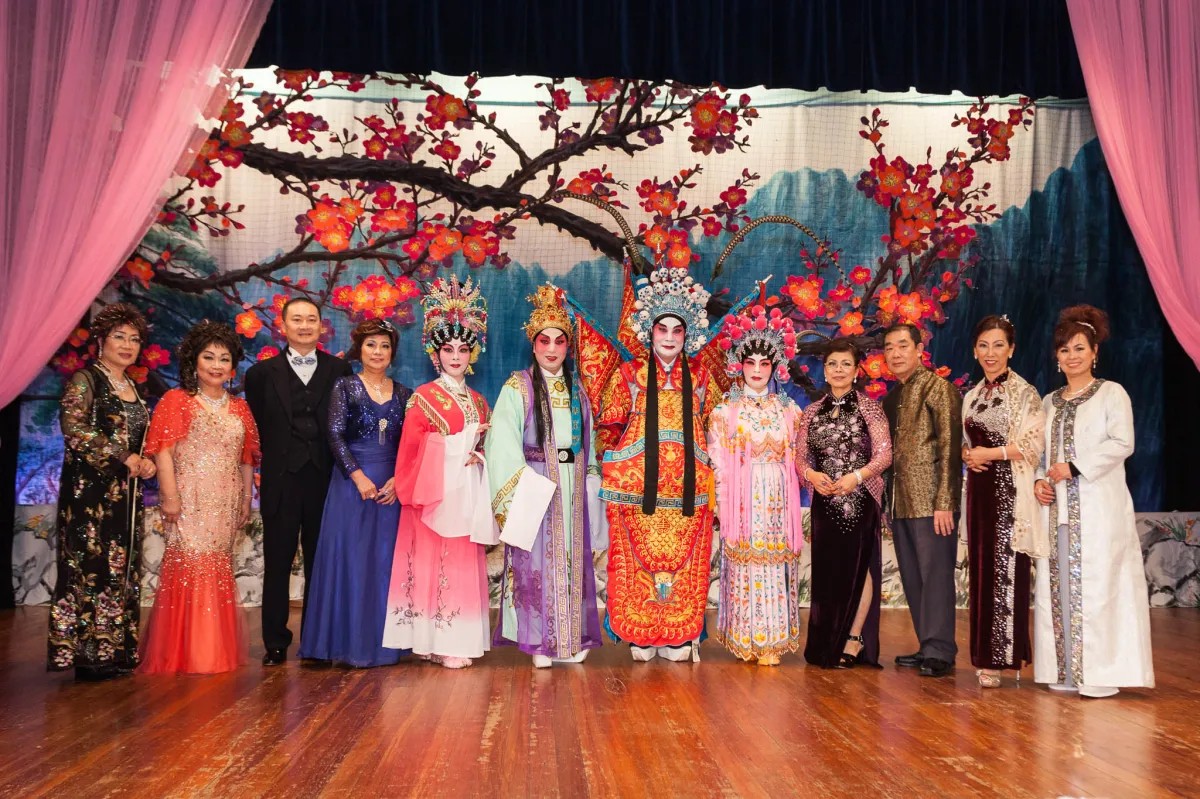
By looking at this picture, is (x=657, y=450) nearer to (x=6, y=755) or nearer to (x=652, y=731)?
(x=652, y=731)

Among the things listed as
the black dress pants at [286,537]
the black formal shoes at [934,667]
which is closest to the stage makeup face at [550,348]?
the black dress pants at [286,537]

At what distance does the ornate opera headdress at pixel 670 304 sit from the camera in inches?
190

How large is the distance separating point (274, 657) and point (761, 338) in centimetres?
256

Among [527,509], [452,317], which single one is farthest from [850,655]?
[452,317]

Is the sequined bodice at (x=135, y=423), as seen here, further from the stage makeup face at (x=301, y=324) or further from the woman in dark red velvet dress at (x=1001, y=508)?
the woman in dark red velvet dress at (x=1001, y=508)

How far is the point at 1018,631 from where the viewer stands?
4348 millimetres

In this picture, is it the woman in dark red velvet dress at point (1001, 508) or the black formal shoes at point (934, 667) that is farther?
the black formal shoes at point (934, 667)

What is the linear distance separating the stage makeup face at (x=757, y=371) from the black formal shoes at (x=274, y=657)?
2.39 m

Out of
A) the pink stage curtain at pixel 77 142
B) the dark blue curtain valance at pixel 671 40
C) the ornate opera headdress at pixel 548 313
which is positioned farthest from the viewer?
the dark blue curtain valance at pixel 671 40

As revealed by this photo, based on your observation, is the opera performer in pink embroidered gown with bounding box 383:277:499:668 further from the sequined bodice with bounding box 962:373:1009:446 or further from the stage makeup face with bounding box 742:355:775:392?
the sequined bodice with bounding box 962:373:1009:446

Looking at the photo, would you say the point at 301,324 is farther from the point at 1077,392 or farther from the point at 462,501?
the point at 1077,392

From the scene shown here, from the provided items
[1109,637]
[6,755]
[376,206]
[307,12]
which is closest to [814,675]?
[1109,637]

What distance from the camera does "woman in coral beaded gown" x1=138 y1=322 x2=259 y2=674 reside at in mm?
4465

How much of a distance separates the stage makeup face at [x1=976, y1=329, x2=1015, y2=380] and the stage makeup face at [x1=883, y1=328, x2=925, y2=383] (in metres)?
0.31
